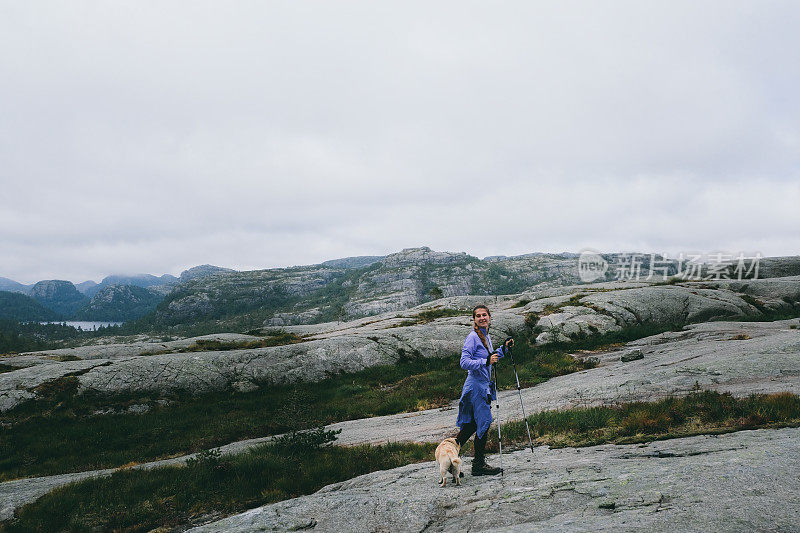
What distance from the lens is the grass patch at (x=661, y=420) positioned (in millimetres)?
8008

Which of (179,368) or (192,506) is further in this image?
(179,368)

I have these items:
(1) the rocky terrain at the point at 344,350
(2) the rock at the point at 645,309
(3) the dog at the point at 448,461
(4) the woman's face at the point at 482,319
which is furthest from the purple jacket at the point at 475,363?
(2) the rock at the point at 645,309

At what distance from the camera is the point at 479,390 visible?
784cm

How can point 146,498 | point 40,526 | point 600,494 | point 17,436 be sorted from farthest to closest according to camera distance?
point 17,436, point 146,498, point 40,526, point 600,494

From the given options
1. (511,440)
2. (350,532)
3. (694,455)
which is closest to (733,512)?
(694,455)

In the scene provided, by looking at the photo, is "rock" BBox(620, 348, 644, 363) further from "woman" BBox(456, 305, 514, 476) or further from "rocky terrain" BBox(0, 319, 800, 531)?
"woman" BBox(456, 305, 514, 476)

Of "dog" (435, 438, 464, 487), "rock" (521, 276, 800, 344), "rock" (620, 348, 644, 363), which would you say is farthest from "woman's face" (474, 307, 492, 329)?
"rock" (521, 276, 800, 344)

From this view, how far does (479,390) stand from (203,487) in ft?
26.0

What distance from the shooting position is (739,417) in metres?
8.31

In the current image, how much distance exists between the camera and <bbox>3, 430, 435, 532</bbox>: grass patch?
27.1 ft

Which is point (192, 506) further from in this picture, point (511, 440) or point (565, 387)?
point (565, 387)

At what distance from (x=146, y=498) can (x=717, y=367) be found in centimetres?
1862

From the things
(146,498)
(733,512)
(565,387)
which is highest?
(733,512)

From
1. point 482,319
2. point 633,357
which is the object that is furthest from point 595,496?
point 633,357
